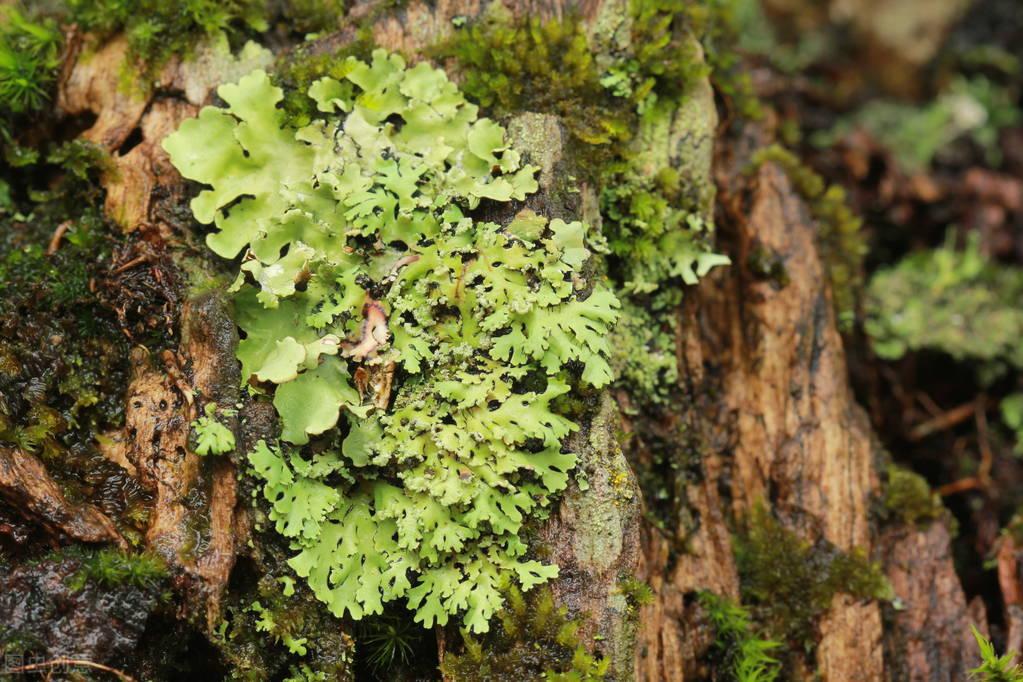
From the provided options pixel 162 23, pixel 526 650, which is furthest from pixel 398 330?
pixel 162 23

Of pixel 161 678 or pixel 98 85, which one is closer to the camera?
pixel 161 678

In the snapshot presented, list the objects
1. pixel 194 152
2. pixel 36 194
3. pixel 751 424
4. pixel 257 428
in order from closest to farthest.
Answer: pixel 257 428, pixel 194 152, pixel 36 194, pixel 751 424

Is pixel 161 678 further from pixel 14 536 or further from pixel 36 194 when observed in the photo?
pixel 36 194

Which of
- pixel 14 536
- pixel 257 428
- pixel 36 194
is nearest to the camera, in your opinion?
pixel 14 536

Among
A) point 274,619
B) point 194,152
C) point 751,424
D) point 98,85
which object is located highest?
point 98,85

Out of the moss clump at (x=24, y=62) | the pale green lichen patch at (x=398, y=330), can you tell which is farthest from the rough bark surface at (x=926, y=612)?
the moss clump at (x=24, y=62)

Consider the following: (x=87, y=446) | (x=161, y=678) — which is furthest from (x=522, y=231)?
(x=161, y=678)

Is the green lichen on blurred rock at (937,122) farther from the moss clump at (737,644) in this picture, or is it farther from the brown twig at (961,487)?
the moss clump at (737,644)
